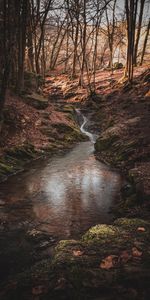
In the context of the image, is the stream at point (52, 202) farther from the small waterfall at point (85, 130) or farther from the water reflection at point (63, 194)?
the small waterfall at point (85, 130)

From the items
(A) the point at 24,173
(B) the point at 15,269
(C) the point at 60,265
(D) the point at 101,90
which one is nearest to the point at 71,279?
(C) the point at 60,265

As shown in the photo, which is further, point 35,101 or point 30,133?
point 35,101

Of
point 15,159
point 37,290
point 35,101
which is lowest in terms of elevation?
point 37,290

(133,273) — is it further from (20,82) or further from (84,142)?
(20,82)

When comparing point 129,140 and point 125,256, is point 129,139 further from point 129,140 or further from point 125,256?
point 125,256

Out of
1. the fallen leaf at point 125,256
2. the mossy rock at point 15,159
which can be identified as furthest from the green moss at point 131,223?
the mossy rock at point 15,159

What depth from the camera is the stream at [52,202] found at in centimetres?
720

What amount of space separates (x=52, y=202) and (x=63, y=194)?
2.51 feet

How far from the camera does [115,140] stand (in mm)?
15570

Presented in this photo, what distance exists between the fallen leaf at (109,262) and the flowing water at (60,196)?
1.80 m

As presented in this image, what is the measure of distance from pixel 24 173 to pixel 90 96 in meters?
16.5

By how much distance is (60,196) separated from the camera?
9969 millimetres

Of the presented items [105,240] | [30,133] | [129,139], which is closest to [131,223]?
[105,240]

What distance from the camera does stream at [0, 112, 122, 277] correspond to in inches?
283
